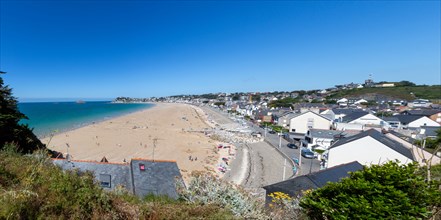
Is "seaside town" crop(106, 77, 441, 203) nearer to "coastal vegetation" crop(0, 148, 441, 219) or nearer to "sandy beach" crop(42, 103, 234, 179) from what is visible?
"coastal vegetation" crop(0, 148, 441, 219)

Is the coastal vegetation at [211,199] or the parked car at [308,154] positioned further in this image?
the parked car at [308,154]

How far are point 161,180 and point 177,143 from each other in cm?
2458

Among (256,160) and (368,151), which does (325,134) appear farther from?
(368,151)

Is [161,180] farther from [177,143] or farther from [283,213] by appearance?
[177,143]

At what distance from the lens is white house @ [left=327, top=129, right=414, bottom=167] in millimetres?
16359

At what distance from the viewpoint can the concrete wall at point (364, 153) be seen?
54.4ft

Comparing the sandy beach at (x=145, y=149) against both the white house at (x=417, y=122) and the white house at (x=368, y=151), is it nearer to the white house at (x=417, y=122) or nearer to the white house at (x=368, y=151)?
the white house at (x=368, y=151)

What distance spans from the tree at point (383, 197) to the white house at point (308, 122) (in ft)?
125

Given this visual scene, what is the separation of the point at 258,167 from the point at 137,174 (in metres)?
15.5

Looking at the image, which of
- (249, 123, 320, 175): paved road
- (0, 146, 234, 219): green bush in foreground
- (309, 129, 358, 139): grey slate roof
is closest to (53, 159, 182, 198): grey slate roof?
(0, 146, 234, 219): green bush in foreground

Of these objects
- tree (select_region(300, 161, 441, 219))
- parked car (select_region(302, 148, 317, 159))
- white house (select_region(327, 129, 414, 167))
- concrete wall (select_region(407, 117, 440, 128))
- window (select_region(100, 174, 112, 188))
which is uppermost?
tree (select_region(300, 161, 441, 219))

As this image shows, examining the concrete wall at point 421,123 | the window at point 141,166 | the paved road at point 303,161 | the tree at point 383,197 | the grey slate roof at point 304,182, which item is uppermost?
the tree at point 383,197

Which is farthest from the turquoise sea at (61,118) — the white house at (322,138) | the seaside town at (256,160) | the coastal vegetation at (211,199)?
the white house at (322,138)

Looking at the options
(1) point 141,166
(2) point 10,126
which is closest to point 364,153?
(1) point 141,166
